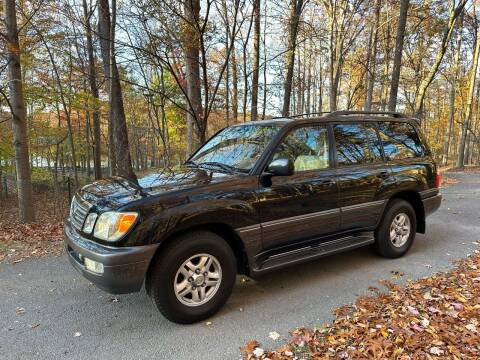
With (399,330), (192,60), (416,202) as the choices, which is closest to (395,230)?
(416,202)

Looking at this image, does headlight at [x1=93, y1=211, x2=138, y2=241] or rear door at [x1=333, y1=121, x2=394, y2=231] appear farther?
rear door at [x1=333, y1=121, x2=394, y2=231]

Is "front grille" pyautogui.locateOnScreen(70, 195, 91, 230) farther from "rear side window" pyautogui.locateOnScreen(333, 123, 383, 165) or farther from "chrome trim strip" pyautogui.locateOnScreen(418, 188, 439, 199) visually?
"chrome trim strip" pyautogui.locateOnScreen(418, 188, 439, 199)

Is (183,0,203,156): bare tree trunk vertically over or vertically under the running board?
over

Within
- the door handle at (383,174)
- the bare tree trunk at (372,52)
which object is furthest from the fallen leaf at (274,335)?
the bare tree trunk at (372,52)

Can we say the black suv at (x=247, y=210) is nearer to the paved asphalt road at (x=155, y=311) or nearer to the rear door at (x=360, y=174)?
the rear door at (x=360, y=174)

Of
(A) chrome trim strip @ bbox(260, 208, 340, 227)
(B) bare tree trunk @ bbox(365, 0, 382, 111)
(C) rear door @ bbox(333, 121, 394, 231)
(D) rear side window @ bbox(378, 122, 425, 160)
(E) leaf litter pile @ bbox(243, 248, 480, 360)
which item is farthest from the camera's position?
(B) bare tree trunk @ bbox(365, 0, 382, 111)

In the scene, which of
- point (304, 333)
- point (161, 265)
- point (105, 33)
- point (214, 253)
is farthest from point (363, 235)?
point (105, 33)

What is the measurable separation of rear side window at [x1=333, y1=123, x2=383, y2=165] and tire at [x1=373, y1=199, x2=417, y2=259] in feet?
2.52

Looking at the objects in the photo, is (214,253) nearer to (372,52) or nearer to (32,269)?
(32,269)

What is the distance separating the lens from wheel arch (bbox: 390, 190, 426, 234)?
16.4 feet

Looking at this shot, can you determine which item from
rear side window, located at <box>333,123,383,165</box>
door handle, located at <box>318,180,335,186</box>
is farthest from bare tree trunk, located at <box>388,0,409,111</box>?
door handle, located at <box>318,180,335,186</box>

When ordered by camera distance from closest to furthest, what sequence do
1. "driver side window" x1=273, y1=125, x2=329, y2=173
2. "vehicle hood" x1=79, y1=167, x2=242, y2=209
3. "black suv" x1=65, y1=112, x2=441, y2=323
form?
"black suv" x1=65, y1=112, x2=441, y2=323 < "vehicle hood" x1=79, y1=167, x2=242, y2=209 < "driver side window" x1=273, y1=125, x2=329, y2=173

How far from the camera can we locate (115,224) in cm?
287

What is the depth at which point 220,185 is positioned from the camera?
330cm
